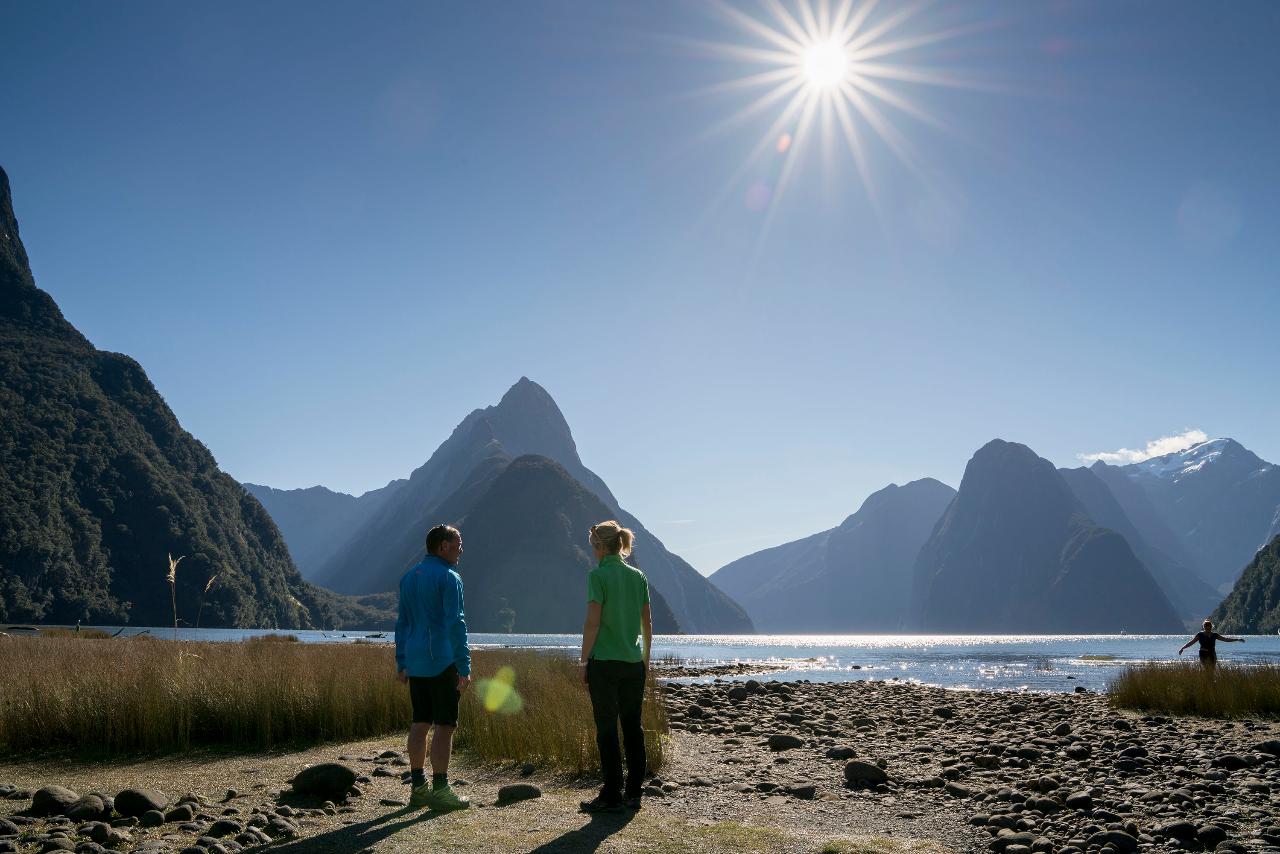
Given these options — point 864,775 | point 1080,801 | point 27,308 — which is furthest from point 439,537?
point 27,308

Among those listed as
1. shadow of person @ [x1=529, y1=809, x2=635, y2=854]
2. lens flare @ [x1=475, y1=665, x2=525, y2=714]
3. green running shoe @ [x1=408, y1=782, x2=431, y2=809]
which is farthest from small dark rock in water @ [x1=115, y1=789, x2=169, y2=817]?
lens flare @ [x1=475, y1=665, x2=525, y2=714]

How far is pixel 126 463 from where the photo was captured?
144625 mm

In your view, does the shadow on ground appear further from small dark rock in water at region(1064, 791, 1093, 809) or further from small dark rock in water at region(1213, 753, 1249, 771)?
small dark rock in water at region(1213, 753, 1249, 771)

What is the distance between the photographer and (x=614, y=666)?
711 cm

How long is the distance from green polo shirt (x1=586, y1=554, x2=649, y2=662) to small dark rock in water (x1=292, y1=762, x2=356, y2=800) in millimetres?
2827

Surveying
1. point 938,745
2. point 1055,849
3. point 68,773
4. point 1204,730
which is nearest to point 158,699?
point 68,773

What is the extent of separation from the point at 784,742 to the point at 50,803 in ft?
31.8

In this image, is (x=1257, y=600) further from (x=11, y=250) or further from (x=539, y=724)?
(x=11, y=250)

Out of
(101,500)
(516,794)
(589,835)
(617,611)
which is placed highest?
(101,500)

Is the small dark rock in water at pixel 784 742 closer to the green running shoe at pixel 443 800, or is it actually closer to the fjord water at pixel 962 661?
the green running shoe at pixel 443 800

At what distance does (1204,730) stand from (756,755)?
8.68 meters

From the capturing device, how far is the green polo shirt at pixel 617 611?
7105mm

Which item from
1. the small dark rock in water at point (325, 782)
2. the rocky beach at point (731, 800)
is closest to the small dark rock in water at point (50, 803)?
the rocky beach at point (731, 800)

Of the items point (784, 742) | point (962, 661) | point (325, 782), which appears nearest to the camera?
point (325, 782)
